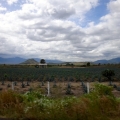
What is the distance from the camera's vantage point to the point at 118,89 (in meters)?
18.5

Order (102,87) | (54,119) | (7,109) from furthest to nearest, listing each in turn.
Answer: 1. (102,87)
2. (7,109)
3. (54,119)

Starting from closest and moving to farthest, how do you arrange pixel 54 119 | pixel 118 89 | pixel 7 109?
pixel 54 119, pixel 7 109, pixel 118 89

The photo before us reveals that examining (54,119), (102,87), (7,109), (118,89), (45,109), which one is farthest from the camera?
(118,89)

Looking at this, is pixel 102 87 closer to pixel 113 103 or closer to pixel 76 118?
pixel 113 103

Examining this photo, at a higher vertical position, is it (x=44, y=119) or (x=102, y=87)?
(x=102, y=87)

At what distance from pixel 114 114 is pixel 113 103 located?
75cm

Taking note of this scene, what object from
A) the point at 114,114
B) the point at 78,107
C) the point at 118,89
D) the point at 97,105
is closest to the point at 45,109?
the point at 78,107

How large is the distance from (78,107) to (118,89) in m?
12.9

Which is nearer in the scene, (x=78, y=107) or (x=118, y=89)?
(x=78, y=107)

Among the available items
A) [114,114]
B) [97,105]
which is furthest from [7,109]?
[114,114]

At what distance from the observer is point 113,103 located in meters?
7.36

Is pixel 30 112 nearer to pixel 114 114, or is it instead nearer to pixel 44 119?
pixel 44 119

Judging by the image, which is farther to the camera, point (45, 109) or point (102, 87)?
point (102, 87)

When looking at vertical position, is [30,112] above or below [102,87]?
below
